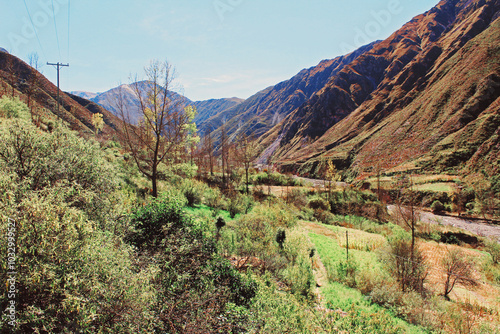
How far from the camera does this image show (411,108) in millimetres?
69000

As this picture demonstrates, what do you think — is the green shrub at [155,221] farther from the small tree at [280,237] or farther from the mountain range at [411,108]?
the mountain range at [411,108]

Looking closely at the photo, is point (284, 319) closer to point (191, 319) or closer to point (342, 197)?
point (191, 319)

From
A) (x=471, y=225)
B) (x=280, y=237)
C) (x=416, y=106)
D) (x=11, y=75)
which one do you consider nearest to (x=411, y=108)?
(x=416, y=106)

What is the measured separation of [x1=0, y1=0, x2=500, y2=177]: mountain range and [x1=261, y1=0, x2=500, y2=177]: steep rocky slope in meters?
0.24

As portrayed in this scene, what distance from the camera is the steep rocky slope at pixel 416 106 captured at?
47.6 metres

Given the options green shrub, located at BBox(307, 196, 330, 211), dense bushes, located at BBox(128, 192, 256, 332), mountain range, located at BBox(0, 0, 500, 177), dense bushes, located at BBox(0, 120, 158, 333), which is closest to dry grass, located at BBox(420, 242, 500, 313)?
dense bushes, located at BBox(128, 192, 256, 332)

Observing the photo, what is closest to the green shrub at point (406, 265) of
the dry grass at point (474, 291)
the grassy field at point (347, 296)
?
the dry grass at point (474, 291)

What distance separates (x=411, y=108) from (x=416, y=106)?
58.6 inches

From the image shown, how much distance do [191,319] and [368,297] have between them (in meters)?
7.56

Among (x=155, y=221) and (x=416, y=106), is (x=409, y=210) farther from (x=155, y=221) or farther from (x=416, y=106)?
(x=416, y=106)

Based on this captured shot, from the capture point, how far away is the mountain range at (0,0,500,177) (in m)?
45.4

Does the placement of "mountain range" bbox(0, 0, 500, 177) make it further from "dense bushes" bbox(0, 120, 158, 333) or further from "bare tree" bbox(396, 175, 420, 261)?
"bare tree" bbox(396, 175, 420, 261)

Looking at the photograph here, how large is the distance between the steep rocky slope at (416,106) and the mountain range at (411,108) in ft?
0.79

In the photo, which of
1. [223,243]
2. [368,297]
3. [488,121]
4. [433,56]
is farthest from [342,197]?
[433,56]
